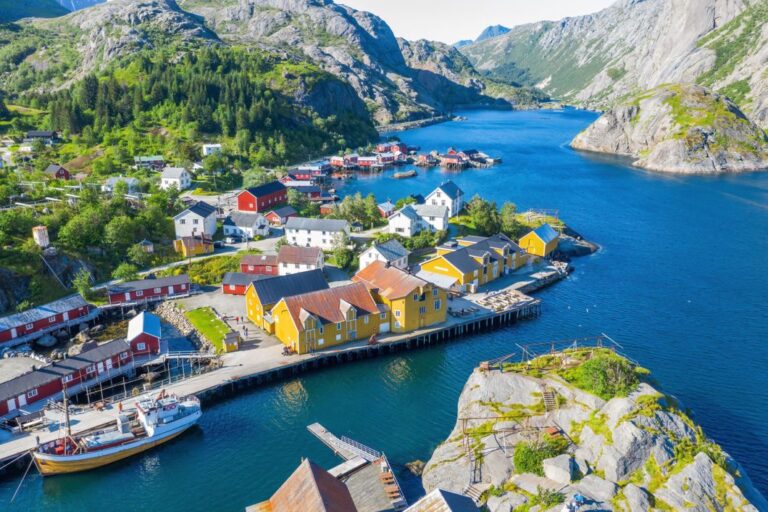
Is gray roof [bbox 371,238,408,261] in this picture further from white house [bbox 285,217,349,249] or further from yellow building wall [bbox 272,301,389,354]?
yellow building wall [bbox 272,301,389,354]

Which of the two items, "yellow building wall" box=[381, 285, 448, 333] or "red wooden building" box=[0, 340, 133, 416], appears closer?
"red wooden building" box=[0, 340, 133, 416]

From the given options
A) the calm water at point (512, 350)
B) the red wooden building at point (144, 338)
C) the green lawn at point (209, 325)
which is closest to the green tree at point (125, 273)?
the green lawn at point (209, 325)

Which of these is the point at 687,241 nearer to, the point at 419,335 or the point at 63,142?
the point at 419,335

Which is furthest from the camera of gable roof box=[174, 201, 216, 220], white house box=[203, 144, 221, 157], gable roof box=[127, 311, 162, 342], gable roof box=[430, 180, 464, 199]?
white house box=[203, 144, 221, 157]

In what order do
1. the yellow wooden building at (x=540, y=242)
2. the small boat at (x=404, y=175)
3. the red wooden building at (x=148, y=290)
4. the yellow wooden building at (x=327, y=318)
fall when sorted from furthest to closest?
1. the small boat at (x=404, y=175)
2. the yellow wooden building at (x=540, y=242)
3. the red wooden building at (x=148, y=290)
4. the yellow wooden building at (x=327, y=318)

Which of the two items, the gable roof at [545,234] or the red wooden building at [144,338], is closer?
the red wooden building at [144,338]

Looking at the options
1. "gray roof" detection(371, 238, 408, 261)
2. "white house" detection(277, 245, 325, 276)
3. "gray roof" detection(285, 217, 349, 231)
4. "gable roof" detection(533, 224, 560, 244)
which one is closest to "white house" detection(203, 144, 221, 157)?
"gray roof" detection(285, 217, 349, 231)

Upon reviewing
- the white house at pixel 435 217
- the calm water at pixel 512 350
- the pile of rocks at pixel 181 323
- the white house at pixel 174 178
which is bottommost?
the calm water at pixel 512 350

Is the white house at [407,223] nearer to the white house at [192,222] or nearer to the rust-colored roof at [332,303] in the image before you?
the white house at [192,222]
